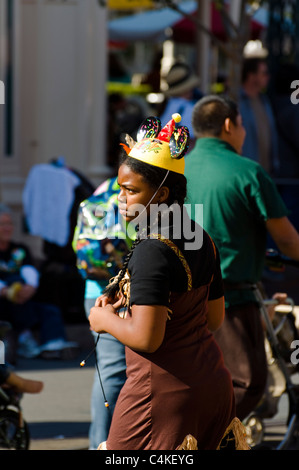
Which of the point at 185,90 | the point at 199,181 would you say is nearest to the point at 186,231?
the point at 199,181

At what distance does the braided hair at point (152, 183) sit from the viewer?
349 centimetres

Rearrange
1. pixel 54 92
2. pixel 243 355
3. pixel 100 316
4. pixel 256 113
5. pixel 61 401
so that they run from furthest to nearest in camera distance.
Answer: pixel 54 92 < pixel 256 113 < pixel 61 401 < pixel 243 355 < pixel 100 316

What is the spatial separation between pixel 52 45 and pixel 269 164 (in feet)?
9.83

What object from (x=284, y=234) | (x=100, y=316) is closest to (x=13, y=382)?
(x=284, y=234)

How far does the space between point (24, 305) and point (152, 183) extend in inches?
194

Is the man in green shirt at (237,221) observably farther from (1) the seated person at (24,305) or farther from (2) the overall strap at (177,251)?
(1) the seated person at (24,305)

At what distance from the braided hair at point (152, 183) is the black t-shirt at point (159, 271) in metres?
0.08

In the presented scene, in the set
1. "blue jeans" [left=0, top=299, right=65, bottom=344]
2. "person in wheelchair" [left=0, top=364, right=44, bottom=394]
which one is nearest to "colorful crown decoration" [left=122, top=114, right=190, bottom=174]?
"person in wheelchair" [left=0, top=364, right=44, bottom=394]

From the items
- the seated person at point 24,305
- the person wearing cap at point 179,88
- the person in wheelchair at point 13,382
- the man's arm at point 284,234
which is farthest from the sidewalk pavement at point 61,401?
the person wearing cap at point 179,88

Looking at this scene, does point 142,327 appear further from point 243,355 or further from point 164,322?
point 243,355

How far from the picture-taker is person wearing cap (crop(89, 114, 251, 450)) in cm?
337

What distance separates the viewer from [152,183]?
3494mm

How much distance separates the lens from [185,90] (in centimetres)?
945

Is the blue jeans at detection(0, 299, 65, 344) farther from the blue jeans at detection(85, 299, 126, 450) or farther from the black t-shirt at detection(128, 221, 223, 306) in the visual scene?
the black t-shirt at detection(128, 221, 223, 306)
